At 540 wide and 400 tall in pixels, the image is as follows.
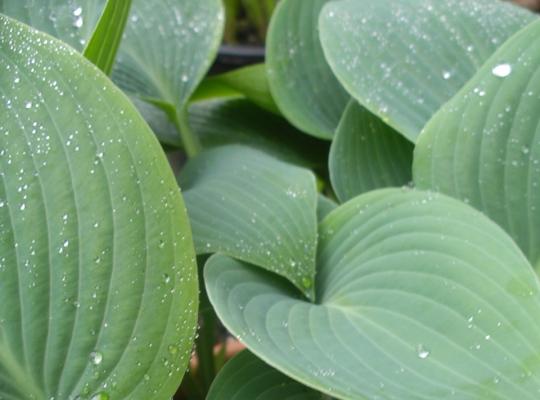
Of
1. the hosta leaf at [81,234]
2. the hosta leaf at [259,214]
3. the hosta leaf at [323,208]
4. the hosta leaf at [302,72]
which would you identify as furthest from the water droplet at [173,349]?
the hosta leaf at [302,72]

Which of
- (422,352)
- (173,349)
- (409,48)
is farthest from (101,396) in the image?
(409,48)

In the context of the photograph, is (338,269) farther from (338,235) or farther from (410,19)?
(410,19)

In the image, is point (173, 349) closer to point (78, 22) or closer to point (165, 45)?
point (78, 22)

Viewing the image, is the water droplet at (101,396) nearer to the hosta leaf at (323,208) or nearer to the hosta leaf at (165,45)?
the hosta leaf at (323,208)

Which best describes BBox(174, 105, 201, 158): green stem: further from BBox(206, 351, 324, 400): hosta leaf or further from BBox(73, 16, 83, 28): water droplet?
BBox(206, 351, 324, 400): hosta leaf

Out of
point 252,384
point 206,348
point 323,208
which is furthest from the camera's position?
point 206,348

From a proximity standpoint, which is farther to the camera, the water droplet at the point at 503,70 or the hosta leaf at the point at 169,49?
the hosta leaf at the point at 169,49
